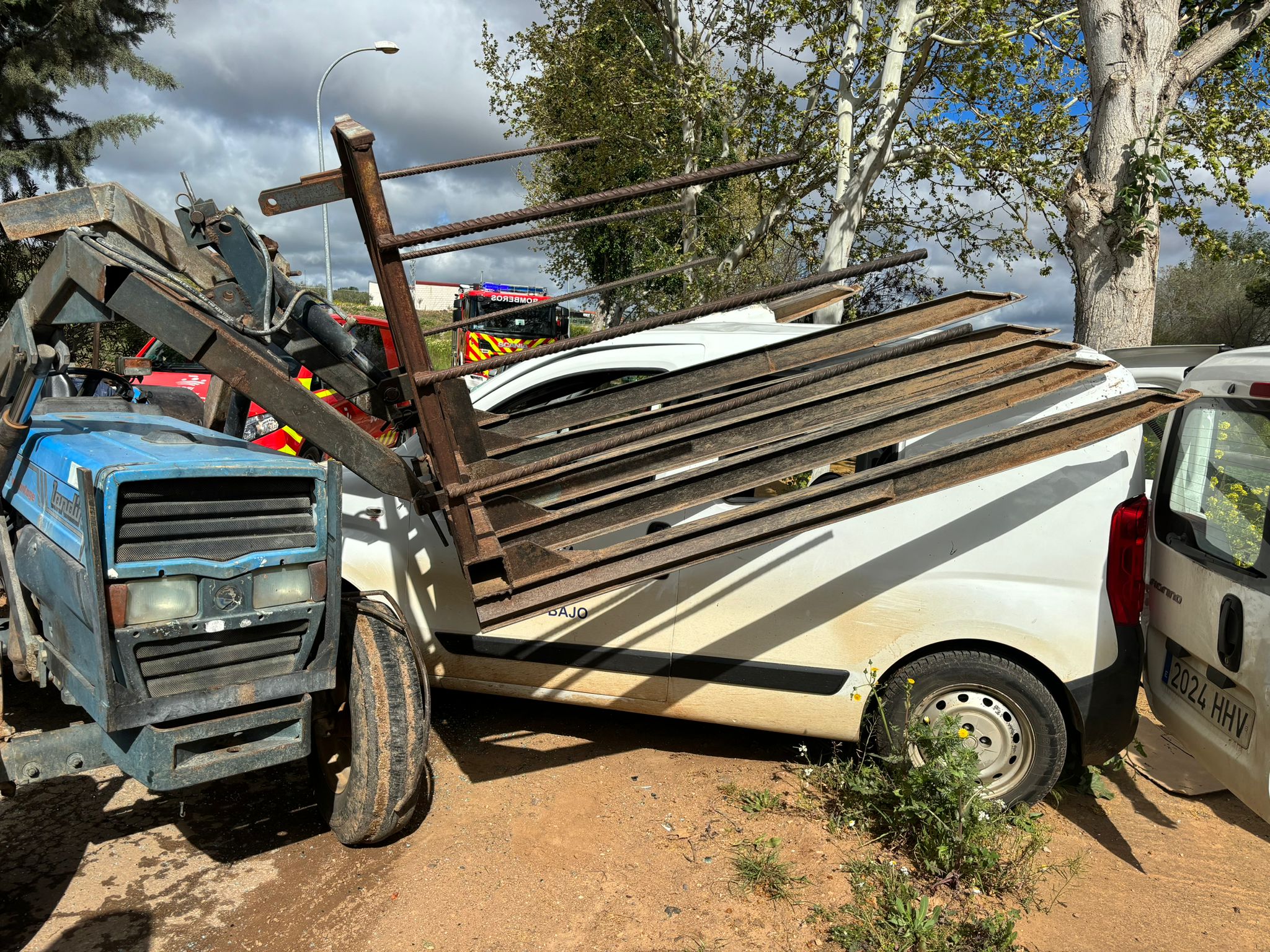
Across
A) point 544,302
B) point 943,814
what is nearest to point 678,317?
point 544,302

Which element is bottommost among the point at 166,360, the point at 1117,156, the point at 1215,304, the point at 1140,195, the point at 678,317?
the point at 1215,304

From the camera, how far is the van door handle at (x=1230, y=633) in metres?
2.69

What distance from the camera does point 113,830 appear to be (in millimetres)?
3160

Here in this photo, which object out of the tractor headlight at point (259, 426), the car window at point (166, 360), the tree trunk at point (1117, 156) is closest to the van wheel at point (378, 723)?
the car window at point (166, 360)

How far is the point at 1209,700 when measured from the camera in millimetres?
2873

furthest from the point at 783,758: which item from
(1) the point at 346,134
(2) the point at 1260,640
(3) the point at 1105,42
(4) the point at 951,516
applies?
(3) the point at 1105,42

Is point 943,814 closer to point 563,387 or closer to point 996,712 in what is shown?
point 996,712

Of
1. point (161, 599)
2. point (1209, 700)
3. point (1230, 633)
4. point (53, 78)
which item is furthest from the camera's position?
point (53, 78)

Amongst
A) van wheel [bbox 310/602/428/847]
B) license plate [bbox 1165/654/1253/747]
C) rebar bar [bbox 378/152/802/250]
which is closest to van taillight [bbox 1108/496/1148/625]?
license plate [bbox 1165/654/1253/747]

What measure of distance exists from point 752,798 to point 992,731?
1.04 m

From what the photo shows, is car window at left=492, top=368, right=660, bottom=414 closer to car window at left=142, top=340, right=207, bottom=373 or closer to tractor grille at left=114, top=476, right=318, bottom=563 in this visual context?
tractor grille at left=114, top=476, right=318, bottom=563

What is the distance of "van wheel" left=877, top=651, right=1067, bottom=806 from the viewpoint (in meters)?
3.26

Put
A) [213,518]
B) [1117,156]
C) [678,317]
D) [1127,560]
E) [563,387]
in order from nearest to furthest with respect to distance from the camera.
→ [213,518]
[678,317]
[1127,560]
[563,387]
[1117,156]

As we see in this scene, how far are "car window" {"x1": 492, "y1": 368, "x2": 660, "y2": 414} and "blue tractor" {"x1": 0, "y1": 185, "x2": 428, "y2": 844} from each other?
98 cm
